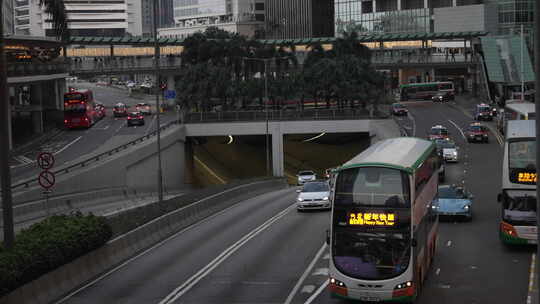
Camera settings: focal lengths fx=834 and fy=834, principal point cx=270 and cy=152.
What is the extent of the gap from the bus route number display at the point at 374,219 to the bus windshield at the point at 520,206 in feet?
29.0

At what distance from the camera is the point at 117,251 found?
92.2ft

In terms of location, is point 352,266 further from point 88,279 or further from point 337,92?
point 337,92

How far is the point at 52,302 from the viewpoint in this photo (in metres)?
22.3

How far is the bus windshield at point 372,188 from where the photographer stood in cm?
1988

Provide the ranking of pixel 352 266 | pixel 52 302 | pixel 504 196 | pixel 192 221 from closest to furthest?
pixel 352 266
pixel 52 302
pixel 504 196
pixel 192 221

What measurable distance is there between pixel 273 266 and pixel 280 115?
2232 inches

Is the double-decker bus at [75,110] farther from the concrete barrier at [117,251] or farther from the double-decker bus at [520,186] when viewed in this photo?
the double-decker bus at [520,186]

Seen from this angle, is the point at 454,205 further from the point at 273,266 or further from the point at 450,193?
the point at 273,266

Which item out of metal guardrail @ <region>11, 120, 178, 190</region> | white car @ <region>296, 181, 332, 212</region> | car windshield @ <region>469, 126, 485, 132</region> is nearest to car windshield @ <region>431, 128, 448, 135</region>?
car windshield @ <region>469, 126, 485, 132</region>

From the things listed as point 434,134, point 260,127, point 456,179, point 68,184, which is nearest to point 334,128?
point 260,127

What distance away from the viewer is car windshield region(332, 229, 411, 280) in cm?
1991

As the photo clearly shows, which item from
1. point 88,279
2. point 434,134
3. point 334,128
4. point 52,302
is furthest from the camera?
point 334,128

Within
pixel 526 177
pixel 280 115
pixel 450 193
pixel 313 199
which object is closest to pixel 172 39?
pixel 280 115

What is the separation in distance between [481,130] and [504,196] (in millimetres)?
47152
